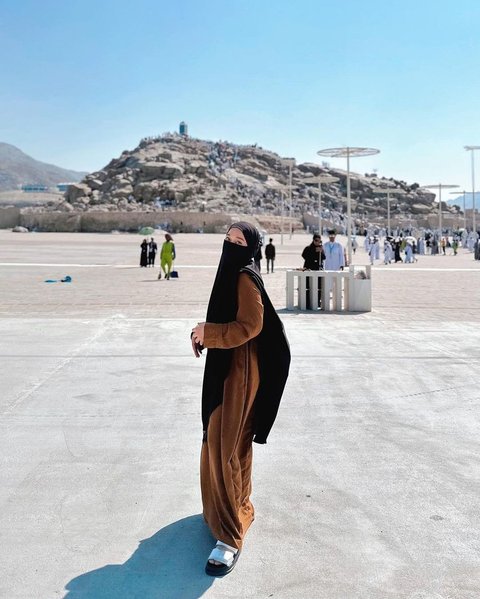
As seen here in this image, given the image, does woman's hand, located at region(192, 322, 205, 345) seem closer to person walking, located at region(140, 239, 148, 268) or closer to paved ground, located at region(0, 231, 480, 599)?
paved ground, located at region(0, 231, 480, 599)

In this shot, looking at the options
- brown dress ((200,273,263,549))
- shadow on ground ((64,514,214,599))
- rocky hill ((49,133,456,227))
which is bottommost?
shadow on ground ((64,514,214,599))

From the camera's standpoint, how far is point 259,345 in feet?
9.62

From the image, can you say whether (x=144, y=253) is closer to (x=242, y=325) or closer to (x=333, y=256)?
(x=333, y=256)

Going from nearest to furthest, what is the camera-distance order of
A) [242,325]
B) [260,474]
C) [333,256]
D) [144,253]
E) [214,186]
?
[242,325] < [260,474] < [333,256] < [144,253] < [214,186]

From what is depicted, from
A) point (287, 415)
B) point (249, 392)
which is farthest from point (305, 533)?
point (287, 415)

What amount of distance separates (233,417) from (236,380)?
0.52ft

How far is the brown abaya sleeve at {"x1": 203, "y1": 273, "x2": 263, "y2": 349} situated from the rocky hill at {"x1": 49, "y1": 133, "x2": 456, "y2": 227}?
186ft

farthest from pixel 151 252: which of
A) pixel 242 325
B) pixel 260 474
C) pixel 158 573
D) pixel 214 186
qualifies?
pixel 214 186

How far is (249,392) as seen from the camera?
2869mm

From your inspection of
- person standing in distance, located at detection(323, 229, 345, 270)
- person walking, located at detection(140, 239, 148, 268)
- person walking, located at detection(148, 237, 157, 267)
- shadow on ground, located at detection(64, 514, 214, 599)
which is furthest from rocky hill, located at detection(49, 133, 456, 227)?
shadow on ground, located at detection(64, 514, 214, 599)

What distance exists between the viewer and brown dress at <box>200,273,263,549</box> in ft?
9.04

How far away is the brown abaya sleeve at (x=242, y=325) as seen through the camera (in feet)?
9.02

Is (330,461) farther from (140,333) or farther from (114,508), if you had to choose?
(140,333)

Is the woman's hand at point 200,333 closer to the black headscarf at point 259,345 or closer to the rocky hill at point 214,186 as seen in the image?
the black headscarf at point 259,345
